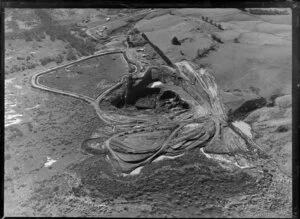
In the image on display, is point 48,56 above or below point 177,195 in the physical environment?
above

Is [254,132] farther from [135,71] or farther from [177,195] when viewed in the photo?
[135,71]

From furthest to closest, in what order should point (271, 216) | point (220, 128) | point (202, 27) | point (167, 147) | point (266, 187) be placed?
point (202, 27)
point (220, 128)
point (167, 147)
point (266, 187)
point (271, 216)

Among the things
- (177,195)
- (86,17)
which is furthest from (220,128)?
(86,17)

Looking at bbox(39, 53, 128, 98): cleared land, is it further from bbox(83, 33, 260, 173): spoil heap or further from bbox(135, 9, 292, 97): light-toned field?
bbox(135, 9, 292, 97): light-toned field

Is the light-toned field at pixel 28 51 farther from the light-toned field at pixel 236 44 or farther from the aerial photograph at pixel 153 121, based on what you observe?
the light-toned field at pixel 236 44

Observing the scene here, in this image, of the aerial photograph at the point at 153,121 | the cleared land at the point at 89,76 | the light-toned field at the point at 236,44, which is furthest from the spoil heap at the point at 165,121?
the light-toned field at the point at 236,44

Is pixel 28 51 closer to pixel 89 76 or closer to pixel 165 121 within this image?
pixel 89 76
